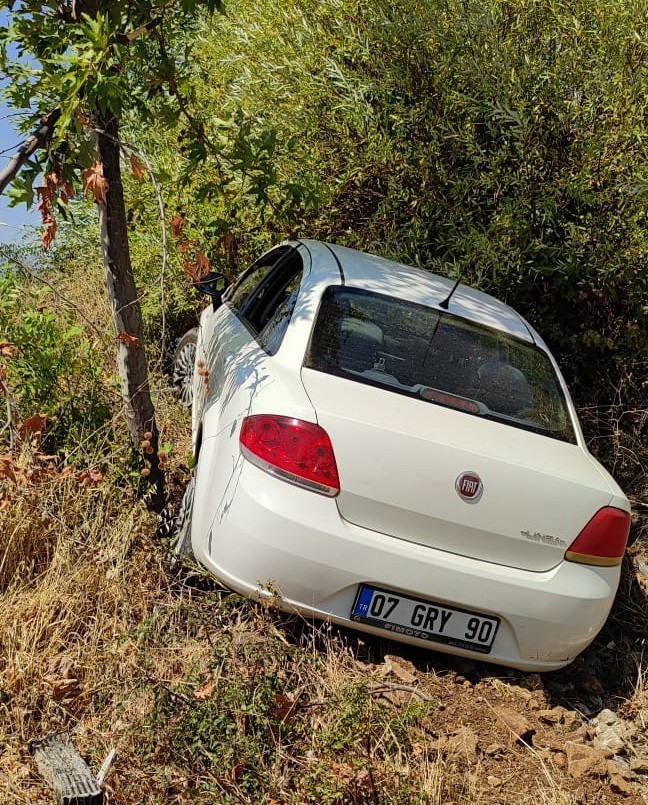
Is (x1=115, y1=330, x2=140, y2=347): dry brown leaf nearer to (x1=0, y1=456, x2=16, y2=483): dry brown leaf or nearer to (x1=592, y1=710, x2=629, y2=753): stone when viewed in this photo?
(x1=0, y1=456, x2=16, y2=483): dry brown leaf

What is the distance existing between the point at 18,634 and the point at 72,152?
2.05m

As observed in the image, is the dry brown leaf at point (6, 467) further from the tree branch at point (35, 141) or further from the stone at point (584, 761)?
the stone at point (584, 761)

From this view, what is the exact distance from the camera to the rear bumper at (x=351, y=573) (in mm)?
3678

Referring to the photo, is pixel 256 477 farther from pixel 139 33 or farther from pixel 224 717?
pixel 139 33

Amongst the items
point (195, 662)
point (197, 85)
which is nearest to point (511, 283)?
point (197, 85)

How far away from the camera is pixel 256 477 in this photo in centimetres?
373

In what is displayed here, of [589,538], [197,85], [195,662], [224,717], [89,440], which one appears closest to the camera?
[224,717]

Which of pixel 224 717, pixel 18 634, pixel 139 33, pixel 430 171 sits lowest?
pixel 18 634

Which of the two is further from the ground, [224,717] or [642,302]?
[642,302]

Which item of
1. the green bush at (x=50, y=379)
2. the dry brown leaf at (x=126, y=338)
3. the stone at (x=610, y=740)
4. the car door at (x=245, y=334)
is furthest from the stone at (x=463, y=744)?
the green bush at (x=50, y=379)

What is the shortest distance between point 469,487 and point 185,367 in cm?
387

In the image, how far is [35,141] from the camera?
4152 millimetres

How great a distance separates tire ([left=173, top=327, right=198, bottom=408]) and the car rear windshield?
8.06 ft

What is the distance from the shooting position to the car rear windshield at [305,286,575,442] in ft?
13.7
